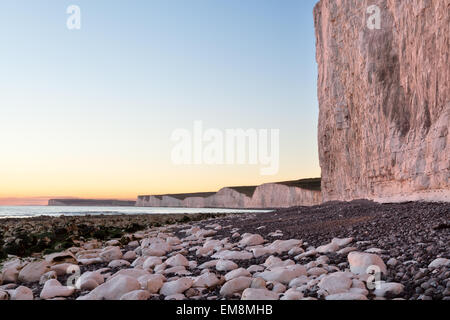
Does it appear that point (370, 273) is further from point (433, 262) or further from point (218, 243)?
point (218, 243)

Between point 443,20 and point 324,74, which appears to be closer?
point 443,20

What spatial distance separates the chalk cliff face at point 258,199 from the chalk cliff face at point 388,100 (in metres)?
32.3

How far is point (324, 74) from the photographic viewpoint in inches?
977

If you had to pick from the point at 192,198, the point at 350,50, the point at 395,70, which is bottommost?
the point at 192,198

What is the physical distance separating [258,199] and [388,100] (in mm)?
57696

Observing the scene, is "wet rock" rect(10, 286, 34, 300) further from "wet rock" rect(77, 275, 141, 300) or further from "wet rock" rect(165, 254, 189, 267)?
"wet rock" rect(165, 254, 189, 267)

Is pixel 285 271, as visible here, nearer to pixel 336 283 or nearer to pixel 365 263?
pixel 336 283

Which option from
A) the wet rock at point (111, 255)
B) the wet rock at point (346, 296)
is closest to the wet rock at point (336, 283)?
the wet rock at point (346, 296)

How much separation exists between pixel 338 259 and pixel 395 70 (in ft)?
41.3

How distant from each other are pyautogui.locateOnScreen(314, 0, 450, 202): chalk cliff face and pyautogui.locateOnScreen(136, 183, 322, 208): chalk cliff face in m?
32.3

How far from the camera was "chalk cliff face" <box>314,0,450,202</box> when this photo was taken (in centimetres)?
1038

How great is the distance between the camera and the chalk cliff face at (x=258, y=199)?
197ft
